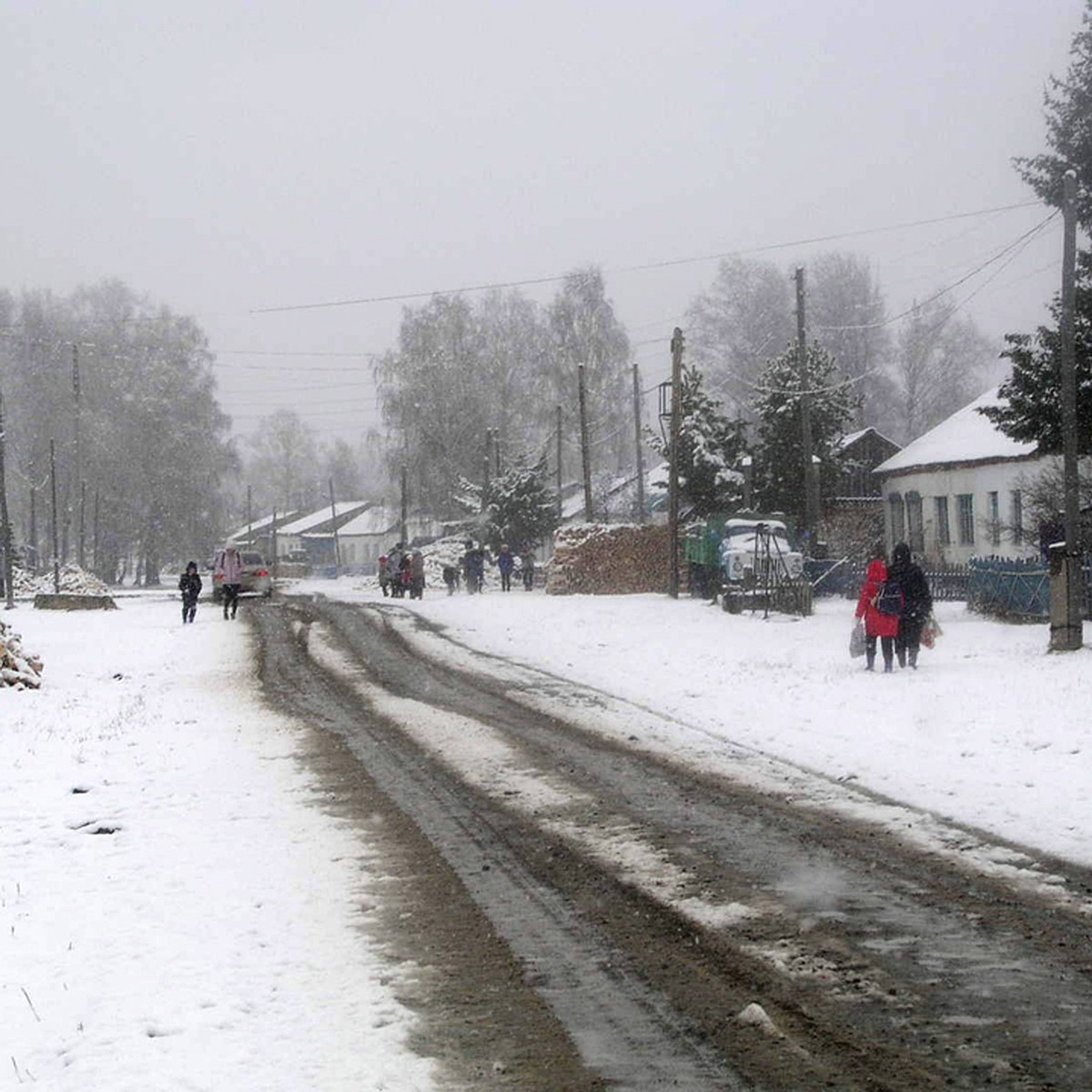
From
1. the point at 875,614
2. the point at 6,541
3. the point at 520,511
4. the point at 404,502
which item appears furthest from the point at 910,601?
the point at 404,502

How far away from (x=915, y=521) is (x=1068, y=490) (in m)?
27.1

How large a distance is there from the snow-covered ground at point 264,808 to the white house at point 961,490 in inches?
724

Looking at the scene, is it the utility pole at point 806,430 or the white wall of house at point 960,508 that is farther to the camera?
the white wall of house at point 960,508

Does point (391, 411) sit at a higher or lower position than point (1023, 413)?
higher

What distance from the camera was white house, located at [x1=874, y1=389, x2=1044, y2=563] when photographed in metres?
41.6

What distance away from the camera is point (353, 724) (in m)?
15.0

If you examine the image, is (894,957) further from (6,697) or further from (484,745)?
(6,697)

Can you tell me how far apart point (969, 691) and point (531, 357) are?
6106 centimetres

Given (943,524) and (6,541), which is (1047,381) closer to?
(943,524)

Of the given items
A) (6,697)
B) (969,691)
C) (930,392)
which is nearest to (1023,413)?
(969,691)

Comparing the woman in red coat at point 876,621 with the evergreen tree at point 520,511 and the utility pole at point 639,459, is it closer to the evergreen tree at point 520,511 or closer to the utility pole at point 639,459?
the utility pole at point 639,459

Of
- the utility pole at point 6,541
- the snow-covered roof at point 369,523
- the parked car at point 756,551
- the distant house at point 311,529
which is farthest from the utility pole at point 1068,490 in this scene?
the distant house at point 311,529

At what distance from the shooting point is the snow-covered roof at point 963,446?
41.8 meters

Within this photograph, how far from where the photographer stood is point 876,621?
58.2ft
